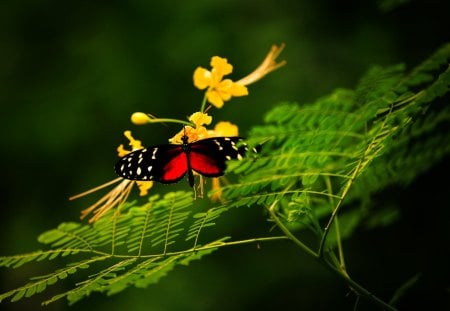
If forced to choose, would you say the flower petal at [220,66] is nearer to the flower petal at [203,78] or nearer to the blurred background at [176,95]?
the flower petal at [203,78]

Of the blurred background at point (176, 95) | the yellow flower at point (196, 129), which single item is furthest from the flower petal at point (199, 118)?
the blurred background at point (176, 95)

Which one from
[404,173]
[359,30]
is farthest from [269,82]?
[404,173]

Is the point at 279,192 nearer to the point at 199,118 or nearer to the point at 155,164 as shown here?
the point at 199,118

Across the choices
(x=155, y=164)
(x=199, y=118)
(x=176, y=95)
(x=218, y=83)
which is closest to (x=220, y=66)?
(x=218, y=83)

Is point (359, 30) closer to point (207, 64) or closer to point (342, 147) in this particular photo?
point (207, 64)

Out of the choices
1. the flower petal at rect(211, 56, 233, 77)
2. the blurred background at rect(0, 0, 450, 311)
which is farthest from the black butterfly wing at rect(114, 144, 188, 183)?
the blurred background at rect(0, 0, 450, 311)

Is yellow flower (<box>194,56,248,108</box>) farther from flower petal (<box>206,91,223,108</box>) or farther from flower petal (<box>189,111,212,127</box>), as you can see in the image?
flower petal (<box>189,111,212,127</box>)
